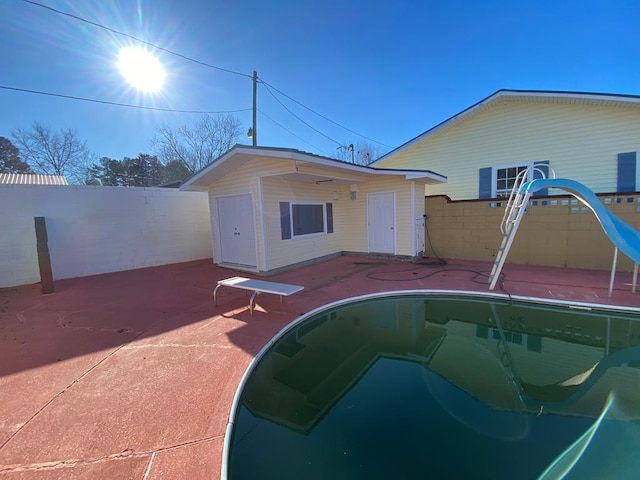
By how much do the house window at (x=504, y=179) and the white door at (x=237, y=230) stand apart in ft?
26.9

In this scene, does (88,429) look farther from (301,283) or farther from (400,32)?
(400,32)

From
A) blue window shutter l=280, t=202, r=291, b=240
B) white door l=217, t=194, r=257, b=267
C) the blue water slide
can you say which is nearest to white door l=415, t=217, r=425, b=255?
the blue water slide

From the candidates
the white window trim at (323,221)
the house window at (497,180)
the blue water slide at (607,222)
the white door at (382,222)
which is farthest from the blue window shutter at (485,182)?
the white window trim at (323,221)

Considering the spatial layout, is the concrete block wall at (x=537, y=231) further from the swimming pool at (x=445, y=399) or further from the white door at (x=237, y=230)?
the white door at (x=237, y=230)

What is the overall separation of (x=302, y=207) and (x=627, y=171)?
29.4 feet

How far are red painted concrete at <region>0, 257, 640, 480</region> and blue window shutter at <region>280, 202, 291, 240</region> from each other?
1.19m

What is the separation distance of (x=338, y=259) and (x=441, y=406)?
274 inches

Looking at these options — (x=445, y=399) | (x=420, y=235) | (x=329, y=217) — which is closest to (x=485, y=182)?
(x=420, y=235)

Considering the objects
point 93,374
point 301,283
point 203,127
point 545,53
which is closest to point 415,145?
point 545,53

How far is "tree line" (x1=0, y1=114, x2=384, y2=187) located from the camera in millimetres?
17703

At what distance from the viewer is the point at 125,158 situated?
21.2m

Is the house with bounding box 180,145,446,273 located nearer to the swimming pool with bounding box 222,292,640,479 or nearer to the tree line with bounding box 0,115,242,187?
the swimming pool with bounding box 222,292,640,479

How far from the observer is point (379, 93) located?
42.1 feet

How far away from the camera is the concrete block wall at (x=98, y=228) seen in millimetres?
6723
